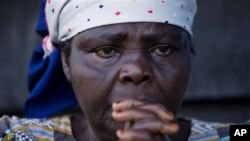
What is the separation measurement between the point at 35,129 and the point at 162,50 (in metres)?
0.68

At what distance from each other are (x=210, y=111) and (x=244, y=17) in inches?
24.7

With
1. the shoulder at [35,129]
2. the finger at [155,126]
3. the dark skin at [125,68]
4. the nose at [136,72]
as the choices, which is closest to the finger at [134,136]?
the finger at [155,126]

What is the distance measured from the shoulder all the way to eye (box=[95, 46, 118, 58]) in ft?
1.55

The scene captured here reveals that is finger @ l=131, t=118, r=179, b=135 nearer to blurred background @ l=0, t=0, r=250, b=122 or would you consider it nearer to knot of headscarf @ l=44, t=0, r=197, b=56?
knot of headscarf @ l=44, t=0, r=197, b=56

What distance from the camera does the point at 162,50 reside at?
296 cm

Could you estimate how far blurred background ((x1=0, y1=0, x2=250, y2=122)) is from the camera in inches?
184

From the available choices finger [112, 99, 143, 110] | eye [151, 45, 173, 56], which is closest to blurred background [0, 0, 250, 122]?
eye [151, 45, 173, 56]

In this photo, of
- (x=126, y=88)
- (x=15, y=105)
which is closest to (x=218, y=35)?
(x=15, y=105)

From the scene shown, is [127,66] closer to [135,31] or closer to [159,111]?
[135,31]

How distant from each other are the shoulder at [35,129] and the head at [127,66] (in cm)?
27

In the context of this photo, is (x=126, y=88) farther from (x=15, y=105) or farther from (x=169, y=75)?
(x=15, y=105)

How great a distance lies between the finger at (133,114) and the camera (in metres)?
2.49

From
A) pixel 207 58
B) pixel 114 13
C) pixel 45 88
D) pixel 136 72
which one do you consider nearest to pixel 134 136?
pixel 136 72

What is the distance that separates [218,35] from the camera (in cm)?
470
